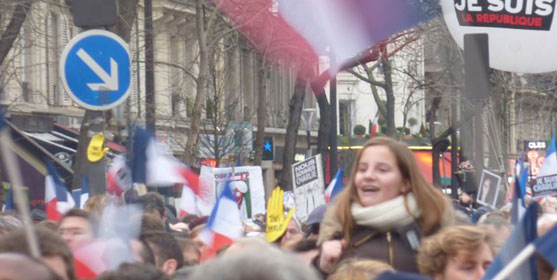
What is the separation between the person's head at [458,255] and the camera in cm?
517

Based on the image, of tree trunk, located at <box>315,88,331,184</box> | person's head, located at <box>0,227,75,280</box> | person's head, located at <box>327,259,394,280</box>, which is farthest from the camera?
tree trunk, located at <box>315,88,331,184</box>

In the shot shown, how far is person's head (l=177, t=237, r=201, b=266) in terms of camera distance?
23.3 feet

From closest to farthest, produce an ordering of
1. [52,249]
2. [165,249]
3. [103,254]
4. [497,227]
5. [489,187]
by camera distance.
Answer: [52,249] → [103,254] → [165,249] → [497,227] → [489,187]

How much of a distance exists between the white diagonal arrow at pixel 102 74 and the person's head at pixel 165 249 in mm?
3239

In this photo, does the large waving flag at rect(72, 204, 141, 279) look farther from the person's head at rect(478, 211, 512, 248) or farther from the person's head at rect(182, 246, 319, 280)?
the person's head at rect(182, 246, 319, 280)

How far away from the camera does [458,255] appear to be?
5.16m

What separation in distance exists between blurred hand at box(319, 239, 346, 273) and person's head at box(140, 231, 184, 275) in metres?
0.83

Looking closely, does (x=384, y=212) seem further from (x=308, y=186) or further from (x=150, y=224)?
(x=308, y=186)

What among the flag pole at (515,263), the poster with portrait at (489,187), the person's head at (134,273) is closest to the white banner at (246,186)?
the poster with portrait at (489,187)

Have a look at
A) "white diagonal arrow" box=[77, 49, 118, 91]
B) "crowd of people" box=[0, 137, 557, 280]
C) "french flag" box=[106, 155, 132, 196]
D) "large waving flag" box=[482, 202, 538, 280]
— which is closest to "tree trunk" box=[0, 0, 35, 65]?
"french flag" box=[106, 155, 132, 196]

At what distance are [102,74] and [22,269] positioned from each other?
6255 millimetres

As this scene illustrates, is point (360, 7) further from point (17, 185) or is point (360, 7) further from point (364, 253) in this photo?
point (17, 185)

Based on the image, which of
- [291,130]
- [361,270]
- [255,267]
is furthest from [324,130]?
[255,267]

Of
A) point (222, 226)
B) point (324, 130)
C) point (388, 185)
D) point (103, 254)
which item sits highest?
point (324, 130)
